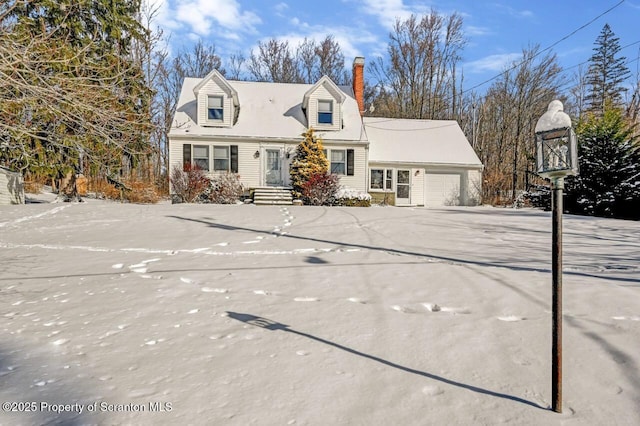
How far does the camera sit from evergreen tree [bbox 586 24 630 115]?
32312mm

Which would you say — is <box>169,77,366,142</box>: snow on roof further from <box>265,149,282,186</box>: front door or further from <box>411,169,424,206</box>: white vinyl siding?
<box>411,169,424,206</box>: white vinyl siding

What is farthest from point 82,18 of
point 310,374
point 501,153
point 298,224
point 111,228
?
point 501,153

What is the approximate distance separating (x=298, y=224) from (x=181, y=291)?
5179mm

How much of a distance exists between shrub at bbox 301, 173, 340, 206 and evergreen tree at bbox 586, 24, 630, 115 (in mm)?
29785

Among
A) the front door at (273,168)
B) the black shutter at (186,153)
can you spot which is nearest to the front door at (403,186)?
the front door at (273,168)

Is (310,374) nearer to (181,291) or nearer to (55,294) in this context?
(181,291)

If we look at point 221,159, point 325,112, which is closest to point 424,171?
point 325,112

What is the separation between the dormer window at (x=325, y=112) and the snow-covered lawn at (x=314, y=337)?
13.9m

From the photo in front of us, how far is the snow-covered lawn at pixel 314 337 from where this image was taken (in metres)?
1.87

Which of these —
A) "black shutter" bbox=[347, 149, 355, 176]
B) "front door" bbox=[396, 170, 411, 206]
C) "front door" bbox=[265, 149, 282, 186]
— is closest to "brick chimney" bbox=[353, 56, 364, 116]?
"black shutter" bbox=[347, 149, 355, 176]

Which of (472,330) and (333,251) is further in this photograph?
(333,251)

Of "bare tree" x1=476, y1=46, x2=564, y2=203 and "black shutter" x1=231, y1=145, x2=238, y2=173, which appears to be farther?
"bare tree" x1=476, y1=46, x2=564, y2=203

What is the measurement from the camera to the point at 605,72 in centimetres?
3300

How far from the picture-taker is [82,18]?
52.9ft
